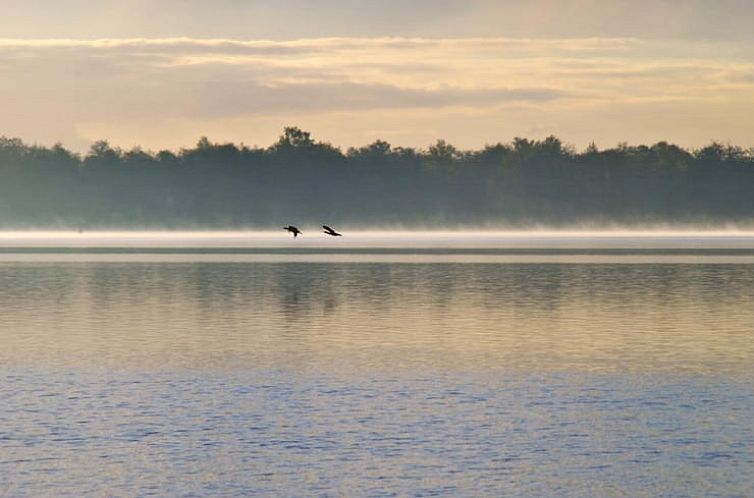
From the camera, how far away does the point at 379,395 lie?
23.7 m

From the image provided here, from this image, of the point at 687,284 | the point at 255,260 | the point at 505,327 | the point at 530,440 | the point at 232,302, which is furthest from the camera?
the point at 255,260

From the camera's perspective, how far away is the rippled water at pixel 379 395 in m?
17.3

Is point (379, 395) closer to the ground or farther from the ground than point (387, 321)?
closer to the ground

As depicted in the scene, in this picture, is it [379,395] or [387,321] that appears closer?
[379,395]

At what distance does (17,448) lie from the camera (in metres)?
19.0

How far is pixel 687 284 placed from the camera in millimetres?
56281

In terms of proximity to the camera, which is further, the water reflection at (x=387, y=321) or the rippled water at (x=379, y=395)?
the water reflection at (x=387, y=321)

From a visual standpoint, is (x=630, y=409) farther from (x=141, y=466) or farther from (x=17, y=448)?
(x=17, y=448)

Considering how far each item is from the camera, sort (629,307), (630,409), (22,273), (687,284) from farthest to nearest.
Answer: (22,273)
(687,284)
(629,307)
(630,409)

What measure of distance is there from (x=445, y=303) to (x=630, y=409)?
23840 mm

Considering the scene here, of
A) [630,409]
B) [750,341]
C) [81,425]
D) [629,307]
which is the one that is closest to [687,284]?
[629,307]

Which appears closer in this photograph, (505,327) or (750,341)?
(750,341)

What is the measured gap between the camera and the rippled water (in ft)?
56.9

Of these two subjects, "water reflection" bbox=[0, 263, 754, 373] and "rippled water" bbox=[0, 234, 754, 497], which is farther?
"water reflection" bbox=[0, 263, 754, 373]
